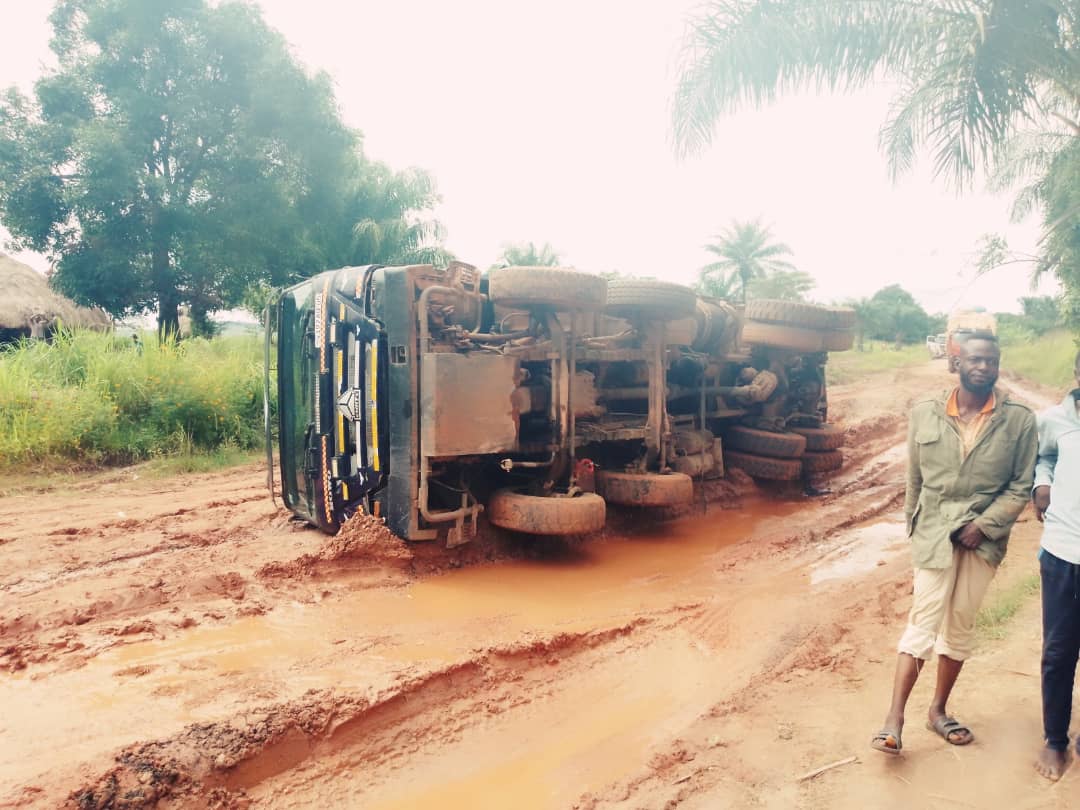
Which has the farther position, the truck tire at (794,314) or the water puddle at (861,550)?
the truck tire at (794,314)

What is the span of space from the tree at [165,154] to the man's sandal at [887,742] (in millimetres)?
14139

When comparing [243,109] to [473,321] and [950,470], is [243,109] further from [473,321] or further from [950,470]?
[950,470]

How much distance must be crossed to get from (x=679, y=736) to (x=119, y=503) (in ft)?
19.3

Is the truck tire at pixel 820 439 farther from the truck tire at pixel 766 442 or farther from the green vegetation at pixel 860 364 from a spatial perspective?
the green vegetation at pixel 860 364

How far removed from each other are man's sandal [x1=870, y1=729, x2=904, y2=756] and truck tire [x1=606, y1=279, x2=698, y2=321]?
3686 mm

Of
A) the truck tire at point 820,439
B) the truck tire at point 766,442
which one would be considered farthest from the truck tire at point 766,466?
the truck tire at point 820,439

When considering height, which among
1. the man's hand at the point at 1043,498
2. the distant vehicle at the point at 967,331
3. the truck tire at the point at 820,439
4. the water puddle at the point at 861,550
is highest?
the distant vehicle at the point at 967,331

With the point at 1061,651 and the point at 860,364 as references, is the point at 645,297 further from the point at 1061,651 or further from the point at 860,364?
the point at 860,364

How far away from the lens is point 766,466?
25.5 ft

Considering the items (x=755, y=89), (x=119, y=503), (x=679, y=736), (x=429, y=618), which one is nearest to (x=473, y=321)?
(x=429, y=618)

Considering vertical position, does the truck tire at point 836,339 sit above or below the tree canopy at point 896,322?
below

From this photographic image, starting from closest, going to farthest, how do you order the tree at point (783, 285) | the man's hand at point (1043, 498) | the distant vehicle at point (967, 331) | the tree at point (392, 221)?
the man's hand at point (1043, 498)
the distant vehicle at point (967, 331)
the tree at point (392, 221)
the tree at point (783, 285)

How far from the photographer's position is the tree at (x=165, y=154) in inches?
507

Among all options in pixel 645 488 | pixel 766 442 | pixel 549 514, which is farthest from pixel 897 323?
pixel 549 514
